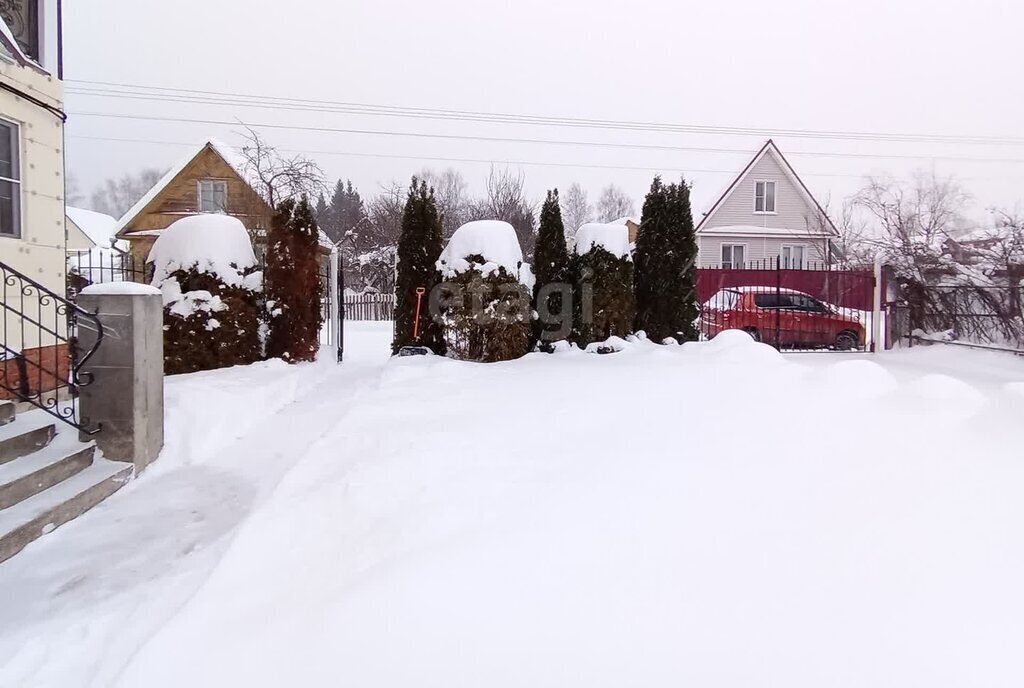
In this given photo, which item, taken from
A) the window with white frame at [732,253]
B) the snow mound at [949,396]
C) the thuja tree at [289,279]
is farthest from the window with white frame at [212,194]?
the snow mound at [949,396]

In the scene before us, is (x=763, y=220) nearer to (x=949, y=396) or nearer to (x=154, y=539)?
(x=949, y=396)

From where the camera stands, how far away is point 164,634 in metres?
2.71

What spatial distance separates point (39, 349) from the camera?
5238 mm

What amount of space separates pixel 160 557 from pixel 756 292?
11.6m

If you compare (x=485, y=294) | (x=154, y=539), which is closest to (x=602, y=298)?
(x=485, y=294)

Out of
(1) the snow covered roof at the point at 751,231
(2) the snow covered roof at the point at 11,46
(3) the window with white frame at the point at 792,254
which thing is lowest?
(2) the snow covered roof at the point at 11,46

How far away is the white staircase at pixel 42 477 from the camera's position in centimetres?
371

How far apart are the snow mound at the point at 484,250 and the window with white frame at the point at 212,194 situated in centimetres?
1728

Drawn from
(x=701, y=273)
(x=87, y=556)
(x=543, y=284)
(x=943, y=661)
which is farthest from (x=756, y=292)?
(x=87, y=556)

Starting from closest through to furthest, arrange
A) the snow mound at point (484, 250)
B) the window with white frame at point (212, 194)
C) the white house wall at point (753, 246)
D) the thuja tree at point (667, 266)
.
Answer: the snow mound at point (484, 250), the thuja tree at point (667, 266), the window with white frame at point (212, 194), the white house wall at point (753, 246)

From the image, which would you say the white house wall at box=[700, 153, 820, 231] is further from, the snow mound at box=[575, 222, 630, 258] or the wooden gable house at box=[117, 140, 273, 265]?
the wooden gable house at box=[117, 140, 273, 265]

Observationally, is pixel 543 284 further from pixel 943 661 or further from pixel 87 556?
pixel 943 661

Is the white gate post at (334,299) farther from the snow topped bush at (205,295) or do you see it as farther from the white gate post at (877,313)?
the white gate post at (877,313)

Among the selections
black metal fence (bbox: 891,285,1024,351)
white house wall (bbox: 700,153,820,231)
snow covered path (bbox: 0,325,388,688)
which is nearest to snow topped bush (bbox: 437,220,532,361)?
snow covered path (bbox: 0,325,388,688)
